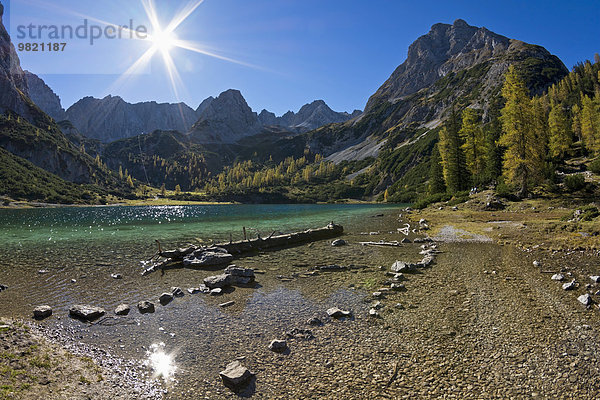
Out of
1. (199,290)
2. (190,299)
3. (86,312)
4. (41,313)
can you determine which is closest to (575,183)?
(199,290)

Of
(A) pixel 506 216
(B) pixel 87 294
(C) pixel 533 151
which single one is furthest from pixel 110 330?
(C) pixel 533 151

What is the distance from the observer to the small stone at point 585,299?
11.3 meters

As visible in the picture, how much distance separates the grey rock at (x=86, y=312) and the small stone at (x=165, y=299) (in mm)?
2527

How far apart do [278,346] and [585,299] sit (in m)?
12.8

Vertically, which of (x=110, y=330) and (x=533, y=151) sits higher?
(x=533, y=151)

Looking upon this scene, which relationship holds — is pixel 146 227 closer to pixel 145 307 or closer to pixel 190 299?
pixel 190 299

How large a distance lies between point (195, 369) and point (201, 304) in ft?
20.2

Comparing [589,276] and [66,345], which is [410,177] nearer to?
[589,276]

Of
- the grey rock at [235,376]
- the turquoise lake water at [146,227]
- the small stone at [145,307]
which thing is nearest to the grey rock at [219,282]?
the small stone at [145,307]

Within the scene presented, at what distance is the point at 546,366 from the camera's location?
7.76 meters

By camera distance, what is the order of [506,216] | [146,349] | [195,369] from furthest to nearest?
[506,216] → [146,349] → [195,369]

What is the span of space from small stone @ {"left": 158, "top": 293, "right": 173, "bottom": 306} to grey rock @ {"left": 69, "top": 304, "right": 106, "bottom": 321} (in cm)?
253

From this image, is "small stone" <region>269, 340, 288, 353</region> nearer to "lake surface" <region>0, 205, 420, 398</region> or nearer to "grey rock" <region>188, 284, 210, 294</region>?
"lake surface" <region>0, 205, 420, 398</region>

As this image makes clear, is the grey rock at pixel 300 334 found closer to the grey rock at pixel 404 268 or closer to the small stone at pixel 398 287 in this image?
the small stone at pixel 398 287
